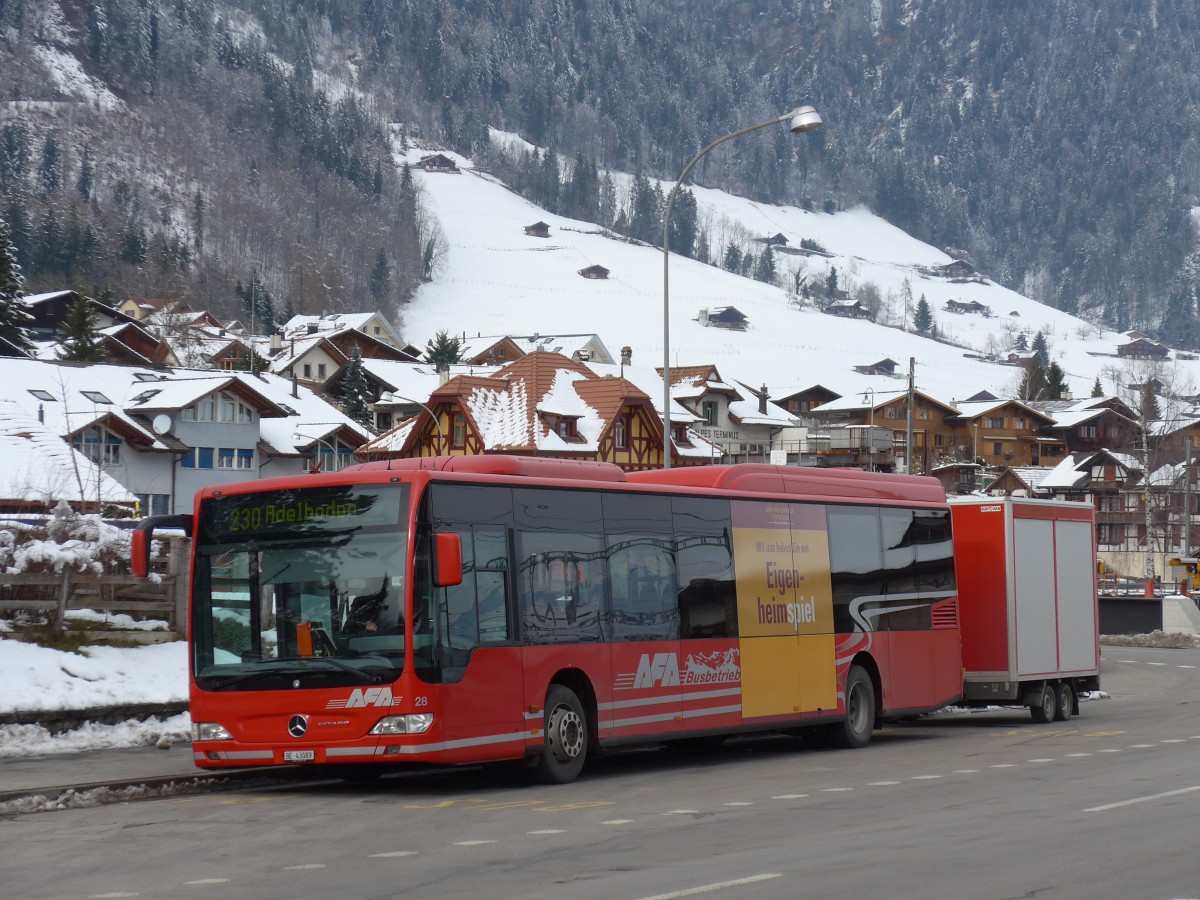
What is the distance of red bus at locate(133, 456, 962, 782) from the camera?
14516 millimetres

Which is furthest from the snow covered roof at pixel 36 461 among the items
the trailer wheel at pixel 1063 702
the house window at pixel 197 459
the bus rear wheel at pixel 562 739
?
the bus rear wheel at pixel 562 739

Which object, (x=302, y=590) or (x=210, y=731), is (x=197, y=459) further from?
(x=302, y=590)

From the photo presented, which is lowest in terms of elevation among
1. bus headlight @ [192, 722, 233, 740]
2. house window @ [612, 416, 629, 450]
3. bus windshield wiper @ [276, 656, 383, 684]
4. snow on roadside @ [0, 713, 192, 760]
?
snow on roadside @ [0, 713, 192, 760]

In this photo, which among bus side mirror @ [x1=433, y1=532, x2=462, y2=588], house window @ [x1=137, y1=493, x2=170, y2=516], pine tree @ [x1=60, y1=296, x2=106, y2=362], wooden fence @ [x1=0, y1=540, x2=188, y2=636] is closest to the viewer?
bus side mirror @ [x1=433, y1=532, x2=462, y2=588]

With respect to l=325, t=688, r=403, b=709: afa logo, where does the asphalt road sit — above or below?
below

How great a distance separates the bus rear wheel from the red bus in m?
0.02

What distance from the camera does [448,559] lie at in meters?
14.1

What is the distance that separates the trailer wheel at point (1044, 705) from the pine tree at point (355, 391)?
9624 cm

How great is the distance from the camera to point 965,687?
930 inches

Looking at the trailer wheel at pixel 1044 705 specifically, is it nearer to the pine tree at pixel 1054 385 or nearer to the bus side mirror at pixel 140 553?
the bus side mirror at pixel 140 553

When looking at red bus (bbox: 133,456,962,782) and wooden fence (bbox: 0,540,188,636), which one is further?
wooden fence (bbox: 0,540,188,636)

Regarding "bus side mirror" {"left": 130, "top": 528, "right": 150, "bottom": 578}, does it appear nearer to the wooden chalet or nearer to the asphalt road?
the asphalt road

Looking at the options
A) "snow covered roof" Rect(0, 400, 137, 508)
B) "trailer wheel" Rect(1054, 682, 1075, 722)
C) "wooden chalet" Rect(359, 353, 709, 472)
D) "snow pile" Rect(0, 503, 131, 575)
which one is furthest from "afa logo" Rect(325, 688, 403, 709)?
"wooden chalet" Rect(359, 353, 709, 472)

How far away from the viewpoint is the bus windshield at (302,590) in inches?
572
